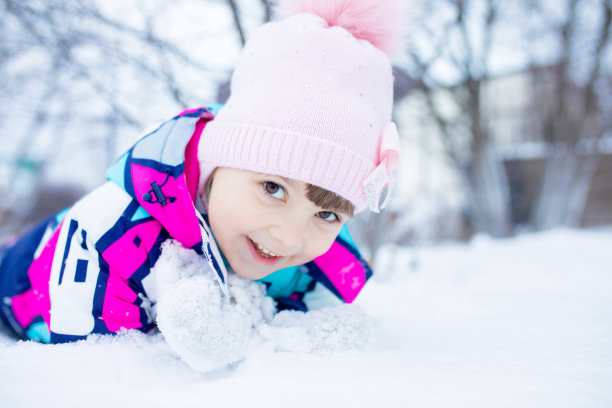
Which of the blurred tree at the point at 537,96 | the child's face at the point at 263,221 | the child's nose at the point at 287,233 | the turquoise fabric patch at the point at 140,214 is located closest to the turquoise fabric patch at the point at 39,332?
the turquoise fabric patch at the point at 140,214

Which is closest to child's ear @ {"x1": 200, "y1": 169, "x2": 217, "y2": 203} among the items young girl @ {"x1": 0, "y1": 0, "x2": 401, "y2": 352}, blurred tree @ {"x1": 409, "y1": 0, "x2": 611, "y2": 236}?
young girl @ {"x1": 0, "y1": 0, "x2": 401, "y2": 352}

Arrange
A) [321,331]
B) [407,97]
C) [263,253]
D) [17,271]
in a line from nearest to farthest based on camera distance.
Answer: [321,331] → [263,253] → [17,271] → [407,97]

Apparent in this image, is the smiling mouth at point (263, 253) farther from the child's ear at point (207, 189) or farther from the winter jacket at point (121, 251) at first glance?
the child's ear at point (207, 189)

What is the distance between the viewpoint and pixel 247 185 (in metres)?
0.85

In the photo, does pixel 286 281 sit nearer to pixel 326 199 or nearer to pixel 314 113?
pixel 326 199

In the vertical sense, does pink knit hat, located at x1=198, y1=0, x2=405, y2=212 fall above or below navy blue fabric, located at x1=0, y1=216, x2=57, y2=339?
above

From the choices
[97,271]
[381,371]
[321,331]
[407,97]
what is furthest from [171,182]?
[407,97]

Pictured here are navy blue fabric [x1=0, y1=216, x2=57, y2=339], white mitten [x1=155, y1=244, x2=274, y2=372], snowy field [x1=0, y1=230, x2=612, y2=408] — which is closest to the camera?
snowy field [x1=0, y1=230, x2=612, y2=408]

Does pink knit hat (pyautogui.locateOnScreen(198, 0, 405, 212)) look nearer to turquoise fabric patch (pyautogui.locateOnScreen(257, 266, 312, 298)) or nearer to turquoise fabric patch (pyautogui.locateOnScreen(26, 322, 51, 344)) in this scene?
turquoise fabric patch (pyautogui.locateOnScreen(257, 266, 312, 298))

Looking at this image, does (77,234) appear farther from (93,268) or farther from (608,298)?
(608,298)

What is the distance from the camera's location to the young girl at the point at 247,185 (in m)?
0.82

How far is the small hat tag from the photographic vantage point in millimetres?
871

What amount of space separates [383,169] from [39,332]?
92 cm

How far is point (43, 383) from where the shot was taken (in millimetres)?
530
